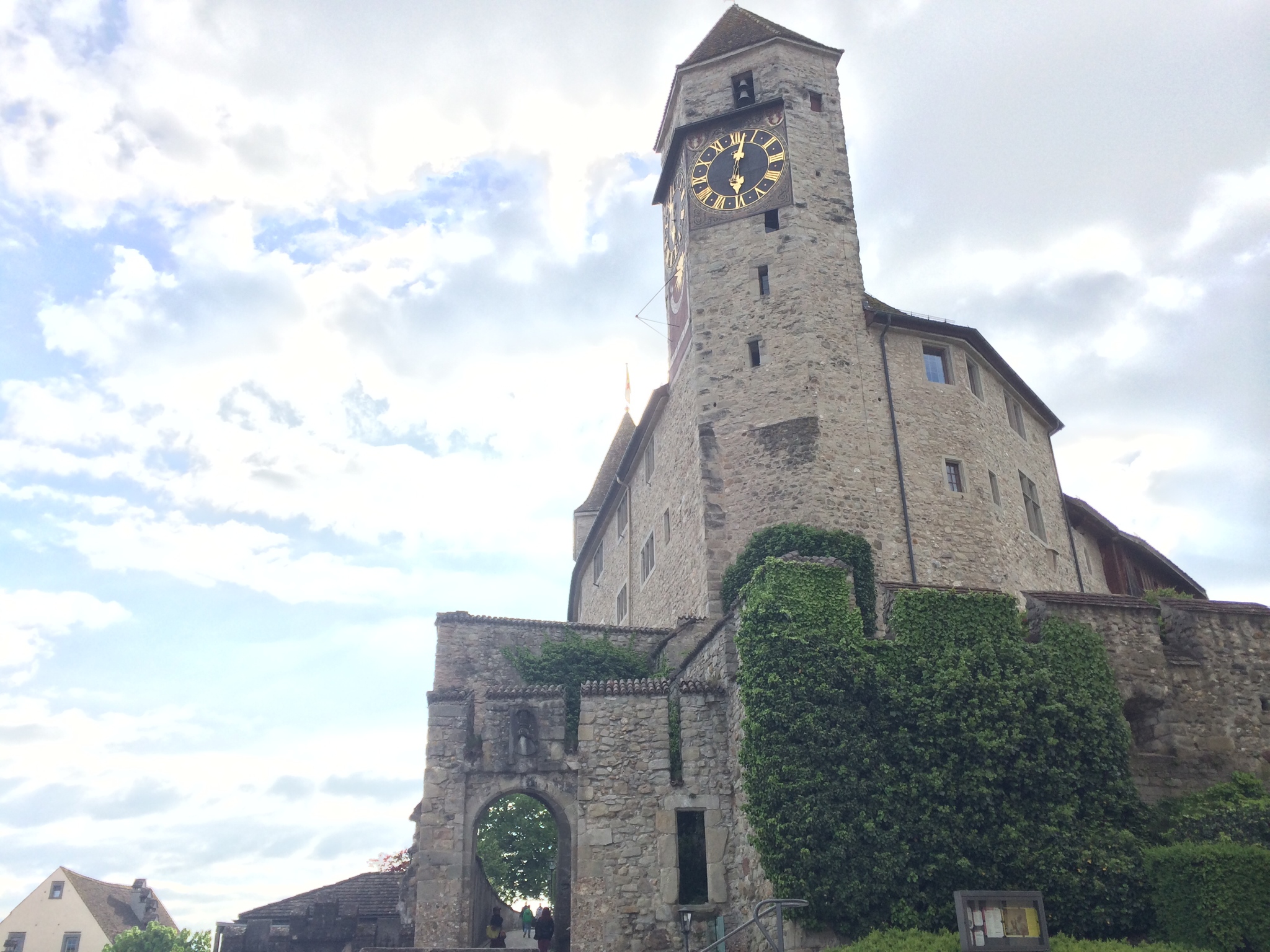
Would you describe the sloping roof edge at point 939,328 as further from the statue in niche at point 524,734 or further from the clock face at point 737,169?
the statue in niche at point 524,734

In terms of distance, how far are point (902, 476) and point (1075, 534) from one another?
Result: 9.66 m

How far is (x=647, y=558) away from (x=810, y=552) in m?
8.46

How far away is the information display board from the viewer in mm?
14273

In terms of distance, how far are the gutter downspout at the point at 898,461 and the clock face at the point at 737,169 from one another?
5365 mm

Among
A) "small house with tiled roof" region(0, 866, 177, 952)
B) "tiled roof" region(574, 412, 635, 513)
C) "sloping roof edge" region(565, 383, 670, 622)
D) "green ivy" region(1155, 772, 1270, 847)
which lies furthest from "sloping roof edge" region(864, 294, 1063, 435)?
"small house with tiled roof" region(0, 866, 177, 952)

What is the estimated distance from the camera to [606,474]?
50688 millimetres

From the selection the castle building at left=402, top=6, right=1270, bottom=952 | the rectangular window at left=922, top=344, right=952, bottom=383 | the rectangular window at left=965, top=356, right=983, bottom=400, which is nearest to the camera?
the castle building at left=402, top=6, right=1270, bottom=952

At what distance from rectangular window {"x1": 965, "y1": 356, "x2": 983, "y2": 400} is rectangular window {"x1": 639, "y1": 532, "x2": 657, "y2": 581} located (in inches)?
387

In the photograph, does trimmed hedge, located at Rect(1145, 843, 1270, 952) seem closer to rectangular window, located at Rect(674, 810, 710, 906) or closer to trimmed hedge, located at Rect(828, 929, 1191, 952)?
trimmed hedge, located at Rect(828, 929, 1191, 952)

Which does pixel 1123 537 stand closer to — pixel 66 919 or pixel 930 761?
pixel 930 761

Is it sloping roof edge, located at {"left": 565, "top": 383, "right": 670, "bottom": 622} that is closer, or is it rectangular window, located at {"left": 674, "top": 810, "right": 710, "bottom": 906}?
rectangular window, located at {"left": 674, "top": 810, "right": 710, "bottom": 906}

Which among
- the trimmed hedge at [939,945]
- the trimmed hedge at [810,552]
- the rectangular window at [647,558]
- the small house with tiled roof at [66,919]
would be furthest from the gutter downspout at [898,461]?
the small house with tiled roof at [66,919]

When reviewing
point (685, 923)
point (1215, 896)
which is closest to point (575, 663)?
point (685, 923)

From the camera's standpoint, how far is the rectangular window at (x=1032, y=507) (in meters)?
28.8
